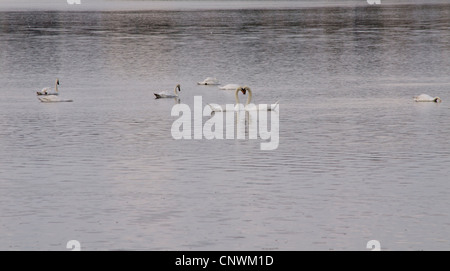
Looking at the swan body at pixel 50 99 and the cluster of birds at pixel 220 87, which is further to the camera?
the swan body at pixel 50 99

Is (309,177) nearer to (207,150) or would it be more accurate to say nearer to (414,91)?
(207,150)

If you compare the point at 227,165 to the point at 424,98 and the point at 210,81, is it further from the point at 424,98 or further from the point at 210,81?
the point at 210,81

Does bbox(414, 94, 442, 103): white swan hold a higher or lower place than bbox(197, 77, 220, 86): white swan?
lower

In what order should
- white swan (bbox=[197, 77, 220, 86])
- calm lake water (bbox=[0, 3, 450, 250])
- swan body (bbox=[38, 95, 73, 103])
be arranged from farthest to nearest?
white swan (bbox=[197, 77, 220, 86])
swan body (bbox=[38, 95, 73, 103])
calm lake water (bbox=[0, 3, 450, 250])

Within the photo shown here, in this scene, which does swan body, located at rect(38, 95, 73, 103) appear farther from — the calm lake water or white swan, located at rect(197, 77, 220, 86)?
white swan, located at rect(197, 77, 220, 86)

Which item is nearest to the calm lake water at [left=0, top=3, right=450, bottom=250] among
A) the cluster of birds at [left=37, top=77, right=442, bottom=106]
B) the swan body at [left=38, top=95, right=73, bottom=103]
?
the swan body at [left=38, top=95, right=73, bottom=103]

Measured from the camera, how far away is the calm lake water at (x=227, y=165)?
24453mm

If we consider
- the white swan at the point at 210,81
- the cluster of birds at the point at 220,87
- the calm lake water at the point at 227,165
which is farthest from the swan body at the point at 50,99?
the white swan at the point at 210,81

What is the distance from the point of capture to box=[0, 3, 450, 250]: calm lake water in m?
24.5

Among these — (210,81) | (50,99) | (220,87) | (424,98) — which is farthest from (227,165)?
(210,81)

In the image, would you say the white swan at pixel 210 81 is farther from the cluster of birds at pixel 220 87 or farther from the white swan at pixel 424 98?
the white swan at pixel 424 98

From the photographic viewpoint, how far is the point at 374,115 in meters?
45.3

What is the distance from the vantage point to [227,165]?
109 feet
